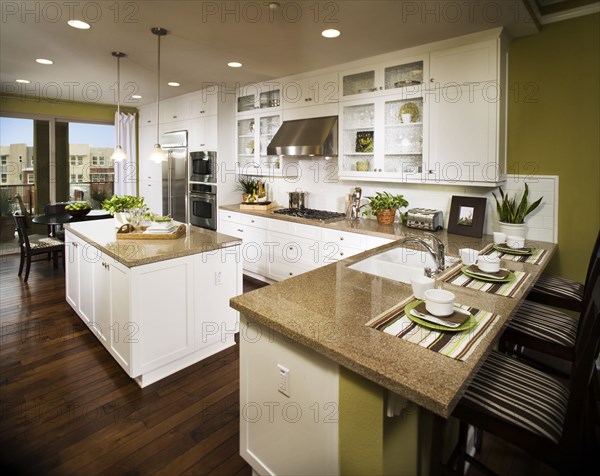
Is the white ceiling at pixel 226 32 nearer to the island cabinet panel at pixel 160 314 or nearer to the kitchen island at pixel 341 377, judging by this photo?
the island cabinet panel at pixel 160 314

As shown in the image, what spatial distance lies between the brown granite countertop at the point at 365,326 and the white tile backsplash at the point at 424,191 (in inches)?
45.0

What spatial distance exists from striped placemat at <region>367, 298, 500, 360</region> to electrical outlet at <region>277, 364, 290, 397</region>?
1.30 ft

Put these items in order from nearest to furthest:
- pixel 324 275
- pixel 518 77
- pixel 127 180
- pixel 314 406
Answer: pixel 314 406 < pixel 324 275 < pixel 518 77 < pixel 127 180

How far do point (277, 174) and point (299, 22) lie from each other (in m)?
2.17

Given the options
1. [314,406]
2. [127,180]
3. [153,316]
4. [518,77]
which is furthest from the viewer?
[127,180]

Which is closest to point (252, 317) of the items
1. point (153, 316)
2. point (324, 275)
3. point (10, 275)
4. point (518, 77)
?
point (324, 275)

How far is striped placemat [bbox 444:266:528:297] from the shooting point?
5.74ft

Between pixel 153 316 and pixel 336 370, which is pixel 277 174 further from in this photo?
pixel 336 370

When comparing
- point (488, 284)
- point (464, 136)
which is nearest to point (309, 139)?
point (464, 136)

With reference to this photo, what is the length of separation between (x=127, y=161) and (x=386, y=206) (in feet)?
16.8

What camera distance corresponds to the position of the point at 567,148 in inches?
116

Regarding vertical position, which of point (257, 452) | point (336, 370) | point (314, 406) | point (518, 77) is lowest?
point (257, 452)

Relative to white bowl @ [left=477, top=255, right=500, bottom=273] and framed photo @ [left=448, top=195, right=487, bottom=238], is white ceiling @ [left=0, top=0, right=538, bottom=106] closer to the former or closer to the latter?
framed photo @ [left=448, top=195, right=487, bottom=238]

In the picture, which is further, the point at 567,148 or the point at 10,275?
the point at 10,275
